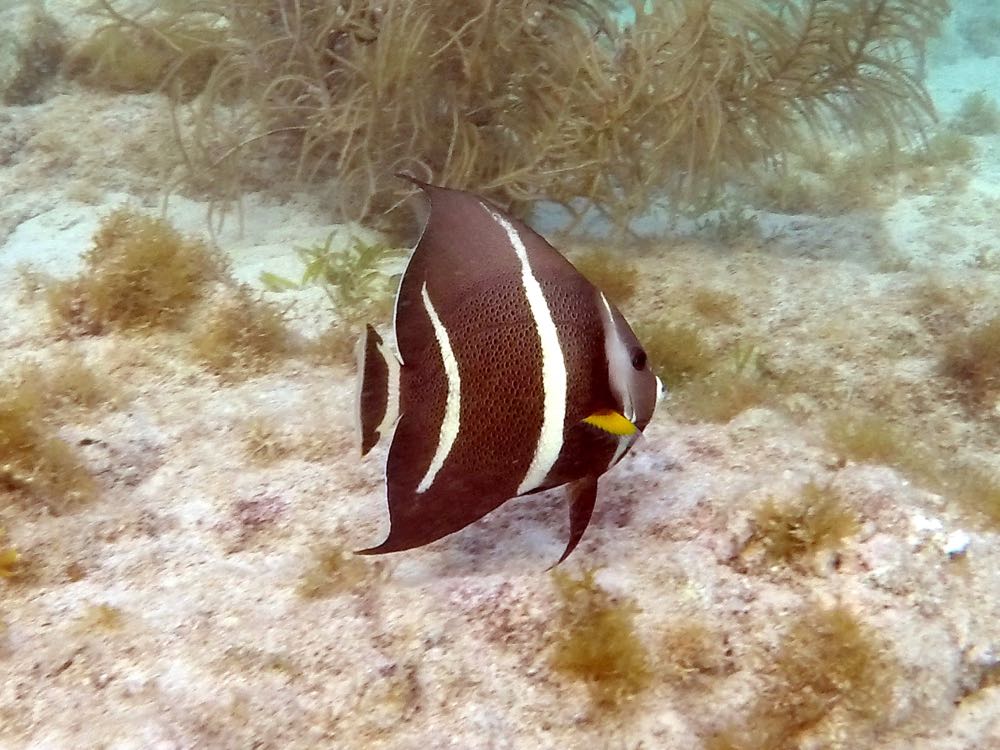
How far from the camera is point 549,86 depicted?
14.6 ft

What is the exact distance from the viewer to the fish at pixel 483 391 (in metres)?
1.83

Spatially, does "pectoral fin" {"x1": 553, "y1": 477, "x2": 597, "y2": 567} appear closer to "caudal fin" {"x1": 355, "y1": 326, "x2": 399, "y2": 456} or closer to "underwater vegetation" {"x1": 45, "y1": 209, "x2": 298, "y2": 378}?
"caudal fin" {"x1": 355, "y1": 326, "x2": 399, "y2": 456}

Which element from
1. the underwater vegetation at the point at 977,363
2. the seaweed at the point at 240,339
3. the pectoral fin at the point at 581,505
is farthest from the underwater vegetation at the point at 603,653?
the underwater vegetation at the point at 977,363

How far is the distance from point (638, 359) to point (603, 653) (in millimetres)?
719

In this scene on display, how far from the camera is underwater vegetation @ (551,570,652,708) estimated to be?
184cm

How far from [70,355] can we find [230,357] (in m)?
0.64

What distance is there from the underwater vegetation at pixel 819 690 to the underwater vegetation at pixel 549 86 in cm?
299

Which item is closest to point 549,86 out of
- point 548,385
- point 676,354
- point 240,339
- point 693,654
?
point 676,354

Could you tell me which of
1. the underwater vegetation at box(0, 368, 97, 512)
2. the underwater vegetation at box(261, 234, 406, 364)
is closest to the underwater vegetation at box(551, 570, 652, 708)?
the underwater vegetation at box(0, 368, 97, 512)

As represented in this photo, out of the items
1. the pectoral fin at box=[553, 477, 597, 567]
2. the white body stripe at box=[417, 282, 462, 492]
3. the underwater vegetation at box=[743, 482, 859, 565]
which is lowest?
the underwater vegetation at box=[743, 482, 859, 565]

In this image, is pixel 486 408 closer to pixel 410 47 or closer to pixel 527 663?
pixel 527 663

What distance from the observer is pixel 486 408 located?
1831 millimetres

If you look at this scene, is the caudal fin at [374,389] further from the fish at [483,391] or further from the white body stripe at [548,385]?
the white body stripe at [548,385]

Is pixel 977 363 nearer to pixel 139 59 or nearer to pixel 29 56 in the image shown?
pixel 139 59
